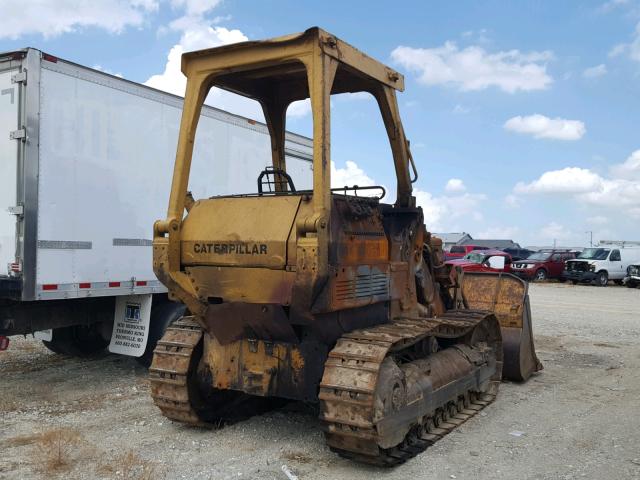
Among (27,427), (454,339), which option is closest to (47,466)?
(27,427)

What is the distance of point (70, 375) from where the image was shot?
344 inches

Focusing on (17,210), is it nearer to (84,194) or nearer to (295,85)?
(84,194)

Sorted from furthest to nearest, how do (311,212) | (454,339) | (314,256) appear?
(454,339), (311,212), (314,256)

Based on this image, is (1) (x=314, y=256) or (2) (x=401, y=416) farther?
(2) (x=401, y=416)

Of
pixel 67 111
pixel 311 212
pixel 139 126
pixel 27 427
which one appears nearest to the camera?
pixel 311 212

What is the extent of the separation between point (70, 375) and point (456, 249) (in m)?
31.8

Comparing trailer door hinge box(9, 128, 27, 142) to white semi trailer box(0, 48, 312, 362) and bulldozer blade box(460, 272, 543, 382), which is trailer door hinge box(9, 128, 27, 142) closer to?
white semi trailer box(0, 48, 312, 362)

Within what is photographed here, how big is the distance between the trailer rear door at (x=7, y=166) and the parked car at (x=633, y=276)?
26.8 m

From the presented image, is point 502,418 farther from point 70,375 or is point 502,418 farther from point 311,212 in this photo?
point 70,375

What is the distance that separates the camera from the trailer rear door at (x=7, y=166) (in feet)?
23.3

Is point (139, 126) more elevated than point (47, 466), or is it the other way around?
point (139, 126)

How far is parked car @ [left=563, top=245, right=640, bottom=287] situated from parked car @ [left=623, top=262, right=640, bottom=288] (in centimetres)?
27

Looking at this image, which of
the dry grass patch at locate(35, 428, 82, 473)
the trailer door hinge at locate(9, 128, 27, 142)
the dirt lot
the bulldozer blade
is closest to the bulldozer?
the dirt lot

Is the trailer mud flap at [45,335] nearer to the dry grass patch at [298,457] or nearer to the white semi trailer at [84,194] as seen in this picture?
the white semi trailer at [84,194]
